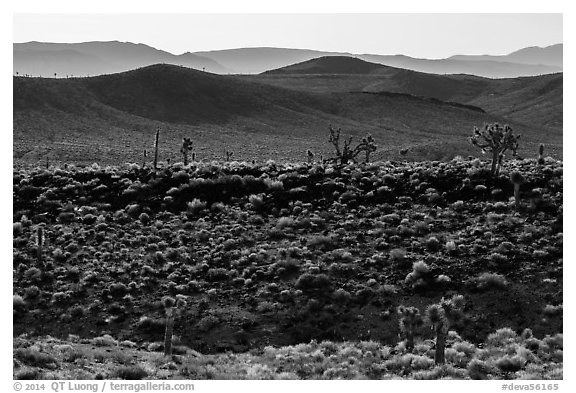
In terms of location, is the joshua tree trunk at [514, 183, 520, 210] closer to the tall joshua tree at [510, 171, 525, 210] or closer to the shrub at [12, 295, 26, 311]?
the tall joshua tree at [510, 171, 525, 210]

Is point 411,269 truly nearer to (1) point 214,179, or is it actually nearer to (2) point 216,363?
(2) point 216,363

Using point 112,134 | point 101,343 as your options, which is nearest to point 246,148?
point 112,134

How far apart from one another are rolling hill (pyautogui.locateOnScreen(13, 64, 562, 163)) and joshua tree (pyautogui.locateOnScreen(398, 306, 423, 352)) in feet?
189

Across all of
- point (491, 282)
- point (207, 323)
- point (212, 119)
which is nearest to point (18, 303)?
point (207, 323)

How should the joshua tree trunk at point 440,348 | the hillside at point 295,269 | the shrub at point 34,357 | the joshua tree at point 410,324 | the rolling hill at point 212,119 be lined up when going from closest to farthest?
the shrub at point 34,357 → the joshua tree trunk at point 440,348 → the hillside at point 295,269 → the joshua tree at point 410,324 → the rolling hill at point 212,119

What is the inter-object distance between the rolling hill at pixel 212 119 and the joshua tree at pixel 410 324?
189 feet

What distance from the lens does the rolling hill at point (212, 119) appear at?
87.3 metres

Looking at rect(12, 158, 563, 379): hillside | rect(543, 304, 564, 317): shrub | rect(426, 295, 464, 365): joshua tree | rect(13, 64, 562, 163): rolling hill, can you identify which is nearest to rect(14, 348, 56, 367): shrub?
rect(12, 158, 563, 379): hillside

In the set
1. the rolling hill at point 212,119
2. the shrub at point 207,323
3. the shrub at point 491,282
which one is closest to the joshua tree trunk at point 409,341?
the shrub at point 491,282

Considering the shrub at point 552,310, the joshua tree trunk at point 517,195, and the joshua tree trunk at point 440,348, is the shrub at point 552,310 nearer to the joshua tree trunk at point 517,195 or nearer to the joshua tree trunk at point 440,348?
the joshua tree trunk at point 440,348

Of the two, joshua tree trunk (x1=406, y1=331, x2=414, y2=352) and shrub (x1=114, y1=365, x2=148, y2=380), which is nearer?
shrub (x1=114, y1=365, x2=148, y2=380)

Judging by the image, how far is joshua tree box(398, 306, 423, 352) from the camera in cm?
2203

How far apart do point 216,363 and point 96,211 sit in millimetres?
21700

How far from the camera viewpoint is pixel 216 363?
21031mm
